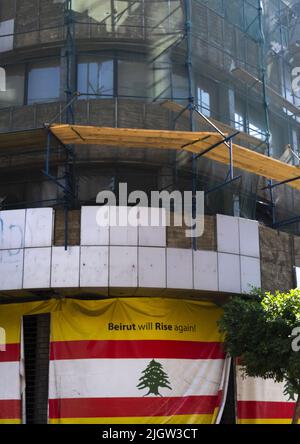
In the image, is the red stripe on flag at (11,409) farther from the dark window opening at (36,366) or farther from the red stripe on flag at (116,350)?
the red stripe on flag at (116,350)

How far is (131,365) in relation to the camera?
1306 centimetres

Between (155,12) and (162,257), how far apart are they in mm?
6826

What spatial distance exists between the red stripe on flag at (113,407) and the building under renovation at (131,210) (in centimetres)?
3

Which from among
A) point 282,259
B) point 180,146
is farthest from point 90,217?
point 282,259

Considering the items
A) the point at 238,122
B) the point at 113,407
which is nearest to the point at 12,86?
the point at 238,122

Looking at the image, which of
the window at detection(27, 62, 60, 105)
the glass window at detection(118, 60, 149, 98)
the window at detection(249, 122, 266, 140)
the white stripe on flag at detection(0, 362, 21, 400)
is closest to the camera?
the white stripe on flag at detection(0, 362, 21, 400)

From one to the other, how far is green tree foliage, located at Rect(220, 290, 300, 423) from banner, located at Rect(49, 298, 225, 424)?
3.66ft

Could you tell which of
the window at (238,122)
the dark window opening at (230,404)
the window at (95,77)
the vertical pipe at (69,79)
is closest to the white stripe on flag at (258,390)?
the dark window opening at (230,404)

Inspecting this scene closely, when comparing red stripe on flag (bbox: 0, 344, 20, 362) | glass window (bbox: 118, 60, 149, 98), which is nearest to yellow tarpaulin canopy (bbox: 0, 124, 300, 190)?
glass window (bbox: 118, 60, 149, 98)

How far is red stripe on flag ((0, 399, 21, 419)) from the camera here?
13117 mm

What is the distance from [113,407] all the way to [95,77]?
8.15 metres

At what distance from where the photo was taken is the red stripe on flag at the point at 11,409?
13117 millimetres

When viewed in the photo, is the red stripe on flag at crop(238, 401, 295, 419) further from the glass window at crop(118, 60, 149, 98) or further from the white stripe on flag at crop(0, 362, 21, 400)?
the glass window at crop(118, 60, 149, 98)

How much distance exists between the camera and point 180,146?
45.7 feet
